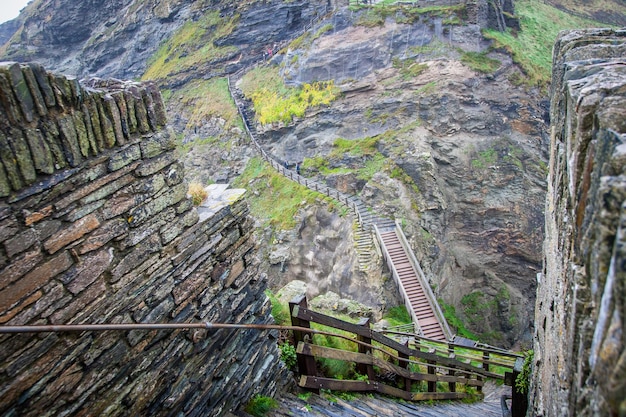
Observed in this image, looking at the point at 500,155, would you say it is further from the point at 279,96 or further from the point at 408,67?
the point at 279,96

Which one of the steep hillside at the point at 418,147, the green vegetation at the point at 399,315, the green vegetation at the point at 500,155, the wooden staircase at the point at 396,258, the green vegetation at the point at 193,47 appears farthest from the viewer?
the green vegetation at the point at 193,47

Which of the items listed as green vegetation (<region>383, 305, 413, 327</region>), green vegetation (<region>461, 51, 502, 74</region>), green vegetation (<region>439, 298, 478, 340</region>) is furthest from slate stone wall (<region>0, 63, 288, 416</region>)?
green vegetation (<region>461, 51, 502, 74</region>)

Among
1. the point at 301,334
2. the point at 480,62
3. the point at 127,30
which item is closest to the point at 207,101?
the point at 127,30

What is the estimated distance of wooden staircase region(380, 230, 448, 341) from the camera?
18.0m

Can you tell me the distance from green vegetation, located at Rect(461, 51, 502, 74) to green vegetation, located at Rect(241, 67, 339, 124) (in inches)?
325

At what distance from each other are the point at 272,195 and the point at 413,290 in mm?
10996

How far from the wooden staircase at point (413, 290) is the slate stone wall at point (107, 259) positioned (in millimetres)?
14097

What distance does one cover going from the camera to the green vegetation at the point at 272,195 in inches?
973

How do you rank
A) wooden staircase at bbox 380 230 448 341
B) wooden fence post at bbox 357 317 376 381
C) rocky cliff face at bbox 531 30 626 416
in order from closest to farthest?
1. rocky cliff face at bbox 531 30 626 416
2. wooden fence post at bbox 357 317 376 381
3. wooden staircase at bbox 380 230 448 341

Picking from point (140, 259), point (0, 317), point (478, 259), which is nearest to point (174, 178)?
point (140, 259)

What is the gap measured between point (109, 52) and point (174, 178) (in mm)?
50411

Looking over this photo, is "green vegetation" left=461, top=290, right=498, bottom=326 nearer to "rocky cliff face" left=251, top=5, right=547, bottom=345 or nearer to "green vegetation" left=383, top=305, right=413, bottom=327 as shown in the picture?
"rocky cliff face" left=251, top=5, right=547, bottom=345

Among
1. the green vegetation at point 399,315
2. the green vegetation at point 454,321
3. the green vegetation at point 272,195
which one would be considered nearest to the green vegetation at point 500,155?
the green vegetation at point 454,321

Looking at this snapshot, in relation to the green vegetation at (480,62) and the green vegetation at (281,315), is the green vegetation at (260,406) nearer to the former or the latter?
the green vegetation at (281,315)
